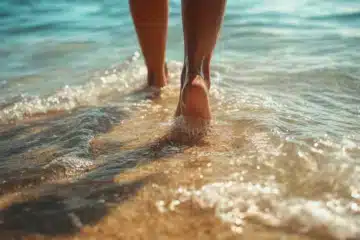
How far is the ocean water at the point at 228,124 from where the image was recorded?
Result: 3.86 feet

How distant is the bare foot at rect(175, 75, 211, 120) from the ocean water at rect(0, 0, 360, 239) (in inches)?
4.3

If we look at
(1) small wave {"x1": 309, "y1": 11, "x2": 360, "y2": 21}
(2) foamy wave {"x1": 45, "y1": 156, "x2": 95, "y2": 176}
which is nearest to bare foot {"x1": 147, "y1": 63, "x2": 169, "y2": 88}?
(2) foamy wave {"x1": 45, "y1": 156, "x2": 95, "y2": 176}

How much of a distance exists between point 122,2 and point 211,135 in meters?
5.60

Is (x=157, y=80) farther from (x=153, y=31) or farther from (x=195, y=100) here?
(x=195, y=100)

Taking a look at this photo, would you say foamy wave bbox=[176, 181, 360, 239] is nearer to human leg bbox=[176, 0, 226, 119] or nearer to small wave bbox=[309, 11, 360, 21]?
human leg bbox=[176, 0, 226, 119]

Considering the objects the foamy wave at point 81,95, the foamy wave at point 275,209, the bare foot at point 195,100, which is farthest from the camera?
the foamy wave at point 81,95

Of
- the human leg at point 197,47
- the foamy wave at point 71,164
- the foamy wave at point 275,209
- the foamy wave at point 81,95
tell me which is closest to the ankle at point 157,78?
the foamy wave at point 81,95

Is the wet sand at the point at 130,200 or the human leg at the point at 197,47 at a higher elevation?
the human leg at the point at 197,47

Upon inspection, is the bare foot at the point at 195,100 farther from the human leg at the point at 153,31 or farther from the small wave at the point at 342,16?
the small wave at the point at 342,16

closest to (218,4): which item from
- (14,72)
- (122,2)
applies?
(14,72)

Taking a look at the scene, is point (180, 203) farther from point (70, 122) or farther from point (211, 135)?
point (70, 122)

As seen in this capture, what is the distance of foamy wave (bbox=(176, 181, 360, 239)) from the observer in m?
1.06

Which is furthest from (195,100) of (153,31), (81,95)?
(81,95)

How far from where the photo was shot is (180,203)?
1188 millimetres
